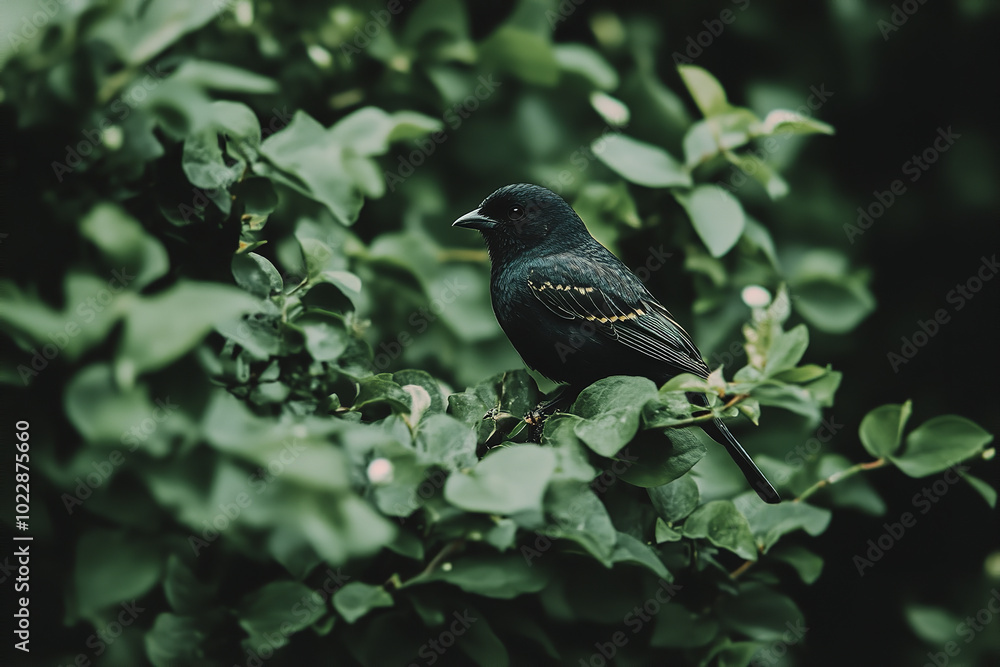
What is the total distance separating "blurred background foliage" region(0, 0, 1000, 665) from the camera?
110 centimetres

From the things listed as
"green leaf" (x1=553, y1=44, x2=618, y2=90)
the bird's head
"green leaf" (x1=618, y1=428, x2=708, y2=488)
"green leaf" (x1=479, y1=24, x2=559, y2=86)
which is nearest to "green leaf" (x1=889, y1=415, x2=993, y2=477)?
"green leaf" (x1=618, y1=428, x2=708, y2=488)

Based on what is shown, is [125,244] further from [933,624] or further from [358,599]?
[933,624]

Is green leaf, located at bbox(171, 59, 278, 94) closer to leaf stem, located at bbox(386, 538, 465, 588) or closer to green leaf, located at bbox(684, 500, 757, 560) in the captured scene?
leaf stem, located at bbox(386, 538, 465, 588)

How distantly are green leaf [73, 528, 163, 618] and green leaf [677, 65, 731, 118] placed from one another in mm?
2014

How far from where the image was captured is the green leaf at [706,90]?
94.0 inches

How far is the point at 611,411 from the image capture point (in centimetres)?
151

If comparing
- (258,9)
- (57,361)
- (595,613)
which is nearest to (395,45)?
(258,9)

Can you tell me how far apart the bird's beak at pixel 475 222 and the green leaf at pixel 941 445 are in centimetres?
134

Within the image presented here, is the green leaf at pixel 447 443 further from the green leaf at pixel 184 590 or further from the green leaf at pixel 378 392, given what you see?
the green leaf at pixel 184 590

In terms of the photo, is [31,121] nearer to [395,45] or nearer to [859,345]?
[395,45]

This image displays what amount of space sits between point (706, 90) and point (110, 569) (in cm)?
211

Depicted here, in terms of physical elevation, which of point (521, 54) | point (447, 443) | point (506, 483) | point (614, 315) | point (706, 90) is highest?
point (706, 90)

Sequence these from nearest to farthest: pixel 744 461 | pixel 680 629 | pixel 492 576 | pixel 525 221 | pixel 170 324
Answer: pixel 170 324 < pixel 492 576 < pixel 680 629 < pixel 744 461 < pixel 525 221

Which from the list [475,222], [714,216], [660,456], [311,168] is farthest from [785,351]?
[475,222]
